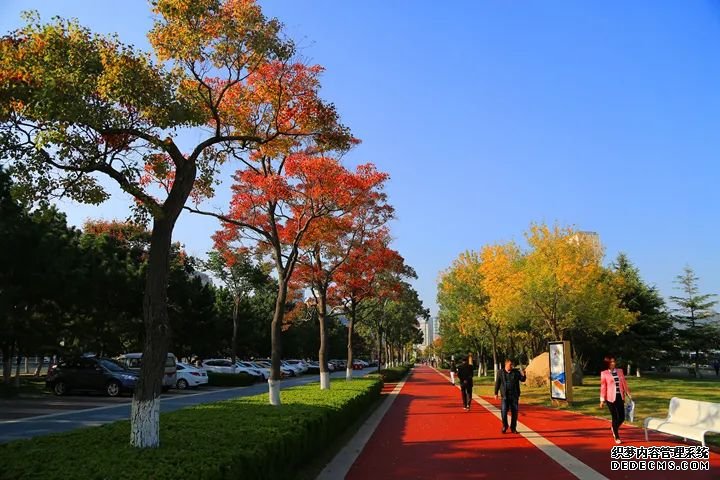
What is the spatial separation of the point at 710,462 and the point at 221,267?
3648cm

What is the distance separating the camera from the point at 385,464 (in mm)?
9266

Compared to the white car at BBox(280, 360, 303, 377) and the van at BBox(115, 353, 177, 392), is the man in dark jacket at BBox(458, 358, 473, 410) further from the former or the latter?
the white car at BBox(280, 360, 303, 377)

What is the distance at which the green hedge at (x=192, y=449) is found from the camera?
5.21 metres

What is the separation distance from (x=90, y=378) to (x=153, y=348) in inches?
757

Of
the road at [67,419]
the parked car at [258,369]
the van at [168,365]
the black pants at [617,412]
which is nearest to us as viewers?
the black pants at [617,412]

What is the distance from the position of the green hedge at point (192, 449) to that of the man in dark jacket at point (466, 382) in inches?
338

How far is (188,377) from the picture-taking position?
3136cm

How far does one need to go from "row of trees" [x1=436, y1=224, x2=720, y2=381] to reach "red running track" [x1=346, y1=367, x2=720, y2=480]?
11204 millimetres

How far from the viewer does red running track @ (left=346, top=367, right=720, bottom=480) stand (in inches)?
327

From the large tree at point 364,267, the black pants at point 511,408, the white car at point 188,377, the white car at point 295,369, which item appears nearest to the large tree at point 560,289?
the large tree at point 364,267

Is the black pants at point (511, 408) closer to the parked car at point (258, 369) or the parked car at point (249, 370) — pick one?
the parked car at point (249, 370)

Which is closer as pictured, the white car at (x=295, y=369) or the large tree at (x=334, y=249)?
the large tree at (x=334, y=249)

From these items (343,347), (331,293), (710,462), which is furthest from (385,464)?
(343,347)

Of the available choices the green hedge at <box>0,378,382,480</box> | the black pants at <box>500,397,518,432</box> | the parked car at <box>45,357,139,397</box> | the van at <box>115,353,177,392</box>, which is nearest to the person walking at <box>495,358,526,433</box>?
the black pants at <box>500,397,518,432</box>
